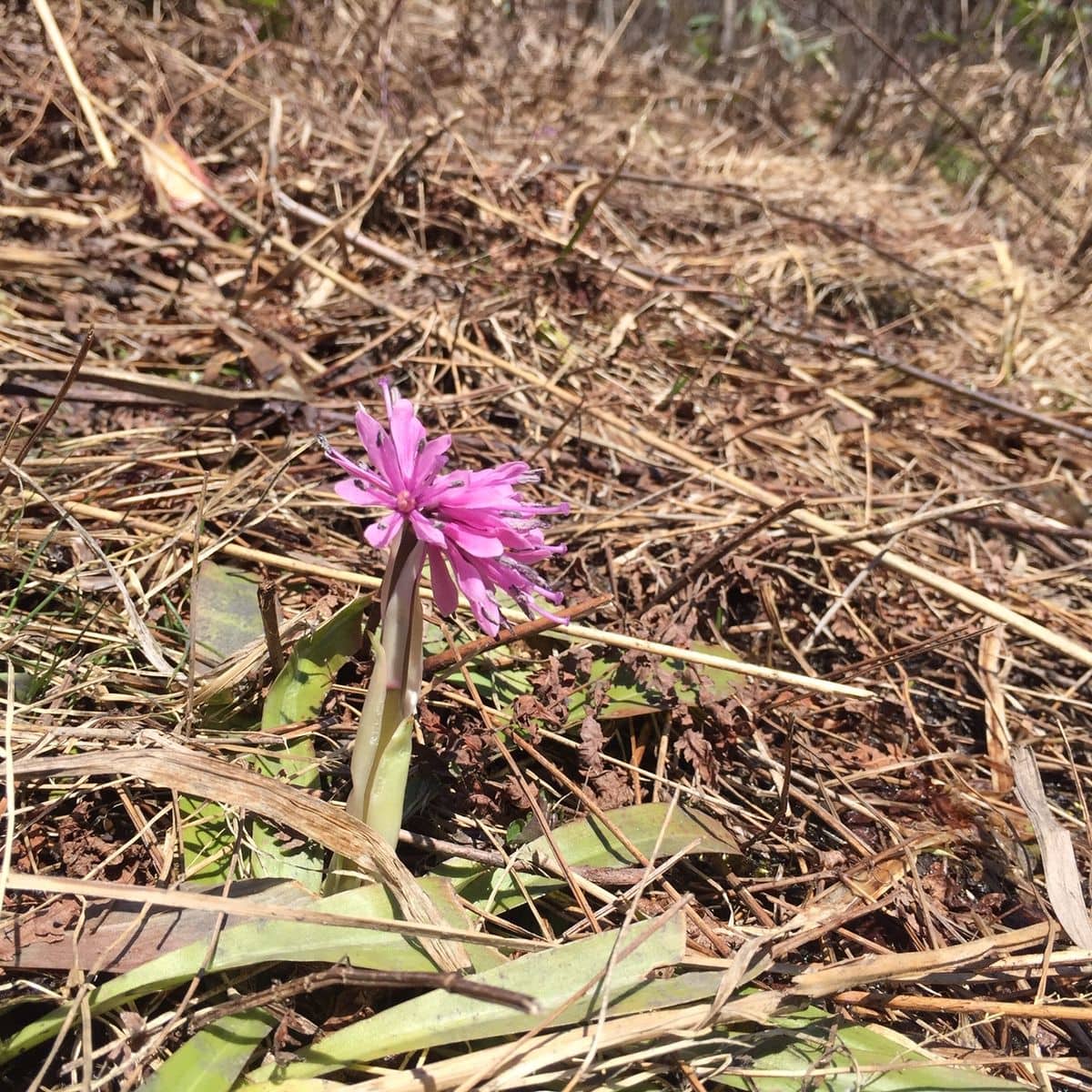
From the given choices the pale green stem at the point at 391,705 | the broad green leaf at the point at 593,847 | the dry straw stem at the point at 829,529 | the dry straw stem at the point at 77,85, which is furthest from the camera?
the dry straw stem at the point at 77,85

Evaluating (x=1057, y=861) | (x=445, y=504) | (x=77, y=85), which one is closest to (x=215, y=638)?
(x=445, y=504)

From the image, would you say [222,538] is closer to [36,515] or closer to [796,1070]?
[36,515]

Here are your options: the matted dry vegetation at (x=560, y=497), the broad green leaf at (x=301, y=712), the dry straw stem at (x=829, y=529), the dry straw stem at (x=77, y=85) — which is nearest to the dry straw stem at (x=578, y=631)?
the matted dry vegetation at (x=560, y=497)

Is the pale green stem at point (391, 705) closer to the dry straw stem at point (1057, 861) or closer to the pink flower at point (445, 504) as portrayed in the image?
the pink flower at point (445, 504)

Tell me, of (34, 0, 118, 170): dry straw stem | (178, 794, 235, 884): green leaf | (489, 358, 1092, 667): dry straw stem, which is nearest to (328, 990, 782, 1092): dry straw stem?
(178, 794, 235, 884): green leaf

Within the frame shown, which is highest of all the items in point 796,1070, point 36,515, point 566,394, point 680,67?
point 680,67

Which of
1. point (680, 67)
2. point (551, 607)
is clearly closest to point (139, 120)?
point (551, 607)
